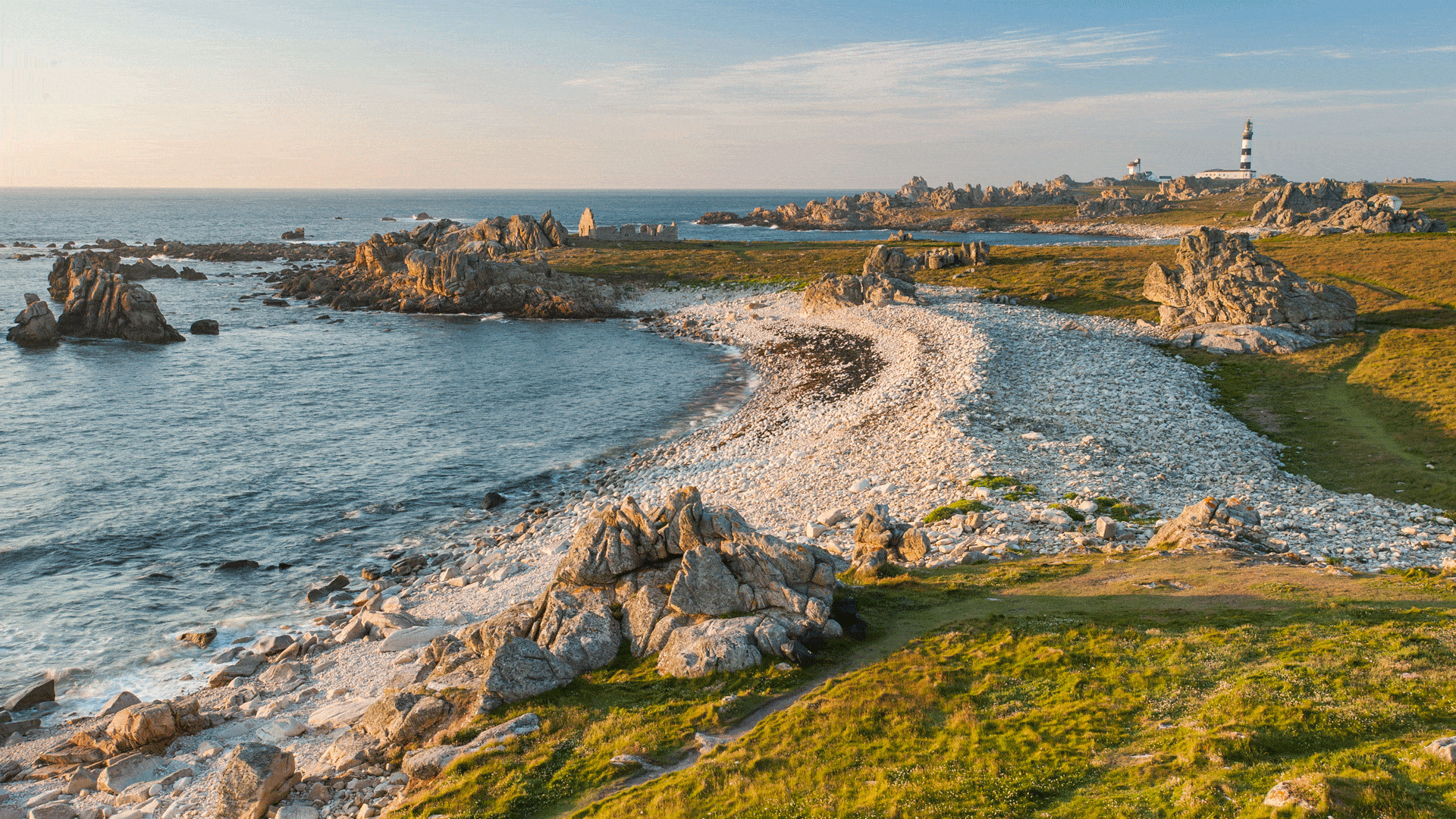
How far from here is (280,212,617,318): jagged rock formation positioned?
4247 inches

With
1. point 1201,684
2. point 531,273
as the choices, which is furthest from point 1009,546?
point 531,273

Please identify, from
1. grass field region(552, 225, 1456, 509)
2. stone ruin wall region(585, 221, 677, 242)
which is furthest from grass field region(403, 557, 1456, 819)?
stone ruin wall region(585, 221, 677, 242)

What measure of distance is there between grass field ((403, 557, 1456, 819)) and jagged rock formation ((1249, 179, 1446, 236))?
135m

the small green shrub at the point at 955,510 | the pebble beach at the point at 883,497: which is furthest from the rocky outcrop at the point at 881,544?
the small green shrub at the point at 955,510

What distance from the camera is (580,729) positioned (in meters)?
19.3

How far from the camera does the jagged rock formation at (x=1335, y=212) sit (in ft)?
399

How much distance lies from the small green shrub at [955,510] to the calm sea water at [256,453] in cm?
2410

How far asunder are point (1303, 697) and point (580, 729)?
1648cm

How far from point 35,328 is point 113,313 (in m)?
7.02

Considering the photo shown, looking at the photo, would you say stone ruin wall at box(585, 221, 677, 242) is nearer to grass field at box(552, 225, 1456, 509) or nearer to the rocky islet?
grass field at box(552, 225, 1456, 509)

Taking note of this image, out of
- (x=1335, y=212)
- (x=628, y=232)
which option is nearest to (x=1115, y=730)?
(x=628, y=232)

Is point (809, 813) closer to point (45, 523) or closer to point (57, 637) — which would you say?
point (57, 637)

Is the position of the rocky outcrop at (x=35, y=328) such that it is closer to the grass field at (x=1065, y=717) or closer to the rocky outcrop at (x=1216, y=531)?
the grass field at (x=1065, y=717)

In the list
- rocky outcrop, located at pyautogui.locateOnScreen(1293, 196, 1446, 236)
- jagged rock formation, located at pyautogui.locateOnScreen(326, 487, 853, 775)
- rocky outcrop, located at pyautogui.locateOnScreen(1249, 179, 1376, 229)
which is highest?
rocky outcrop, located at pyautogui.locateOnScreen(1249, 179, 1376, 229)
